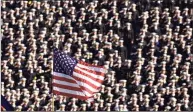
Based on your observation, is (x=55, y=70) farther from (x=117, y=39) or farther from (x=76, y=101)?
(x=117, y=39)

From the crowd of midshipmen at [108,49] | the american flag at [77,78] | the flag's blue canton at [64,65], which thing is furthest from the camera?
the crowd of midshipmen at [108,49]

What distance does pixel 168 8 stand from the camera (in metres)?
43.1

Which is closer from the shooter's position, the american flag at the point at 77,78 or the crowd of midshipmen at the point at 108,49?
the american flag at the point at 77,78

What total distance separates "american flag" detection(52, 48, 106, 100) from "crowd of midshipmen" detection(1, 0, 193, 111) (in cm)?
957

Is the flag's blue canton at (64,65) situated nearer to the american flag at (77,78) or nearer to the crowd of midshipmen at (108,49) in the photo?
the american flag at (77,78)

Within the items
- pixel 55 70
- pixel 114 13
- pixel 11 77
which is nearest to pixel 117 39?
pixel 114 13

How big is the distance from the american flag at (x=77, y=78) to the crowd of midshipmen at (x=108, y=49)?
9575mm

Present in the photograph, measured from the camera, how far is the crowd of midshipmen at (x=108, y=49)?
131 ft

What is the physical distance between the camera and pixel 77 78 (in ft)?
97.0

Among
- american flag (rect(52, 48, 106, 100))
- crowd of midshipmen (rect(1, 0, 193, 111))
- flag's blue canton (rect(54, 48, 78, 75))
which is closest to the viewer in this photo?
american flag (rect(52, 48, 106, 100))

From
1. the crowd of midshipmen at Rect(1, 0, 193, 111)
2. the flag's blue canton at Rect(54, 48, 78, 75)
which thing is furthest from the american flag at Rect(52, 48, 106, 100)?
the crowd of midshipmen at Rect(1, 0, 193, 111)

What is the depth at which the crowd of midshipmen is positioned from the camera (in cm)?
3978

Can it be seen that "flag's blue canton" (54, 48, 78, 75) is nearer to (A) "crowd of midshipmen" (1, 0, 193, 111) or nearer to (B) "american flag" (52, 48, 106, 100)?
(B) "american flag" (52, 48, 106, 100)

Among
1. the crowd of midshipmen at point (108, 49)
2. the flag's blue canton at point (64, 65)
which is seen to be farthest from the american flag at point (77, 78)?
the crowd of midshipmen at point (108, 49)
